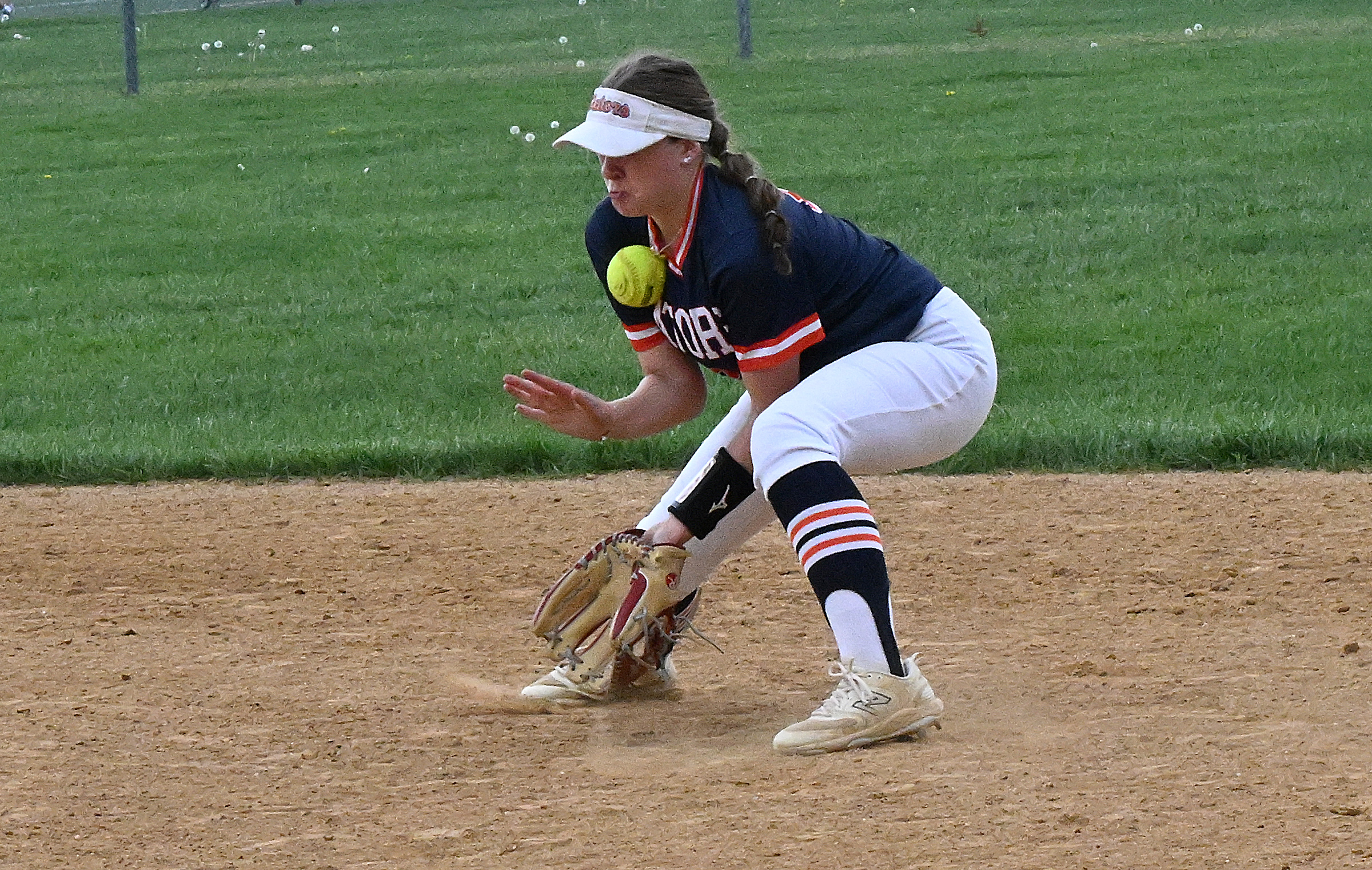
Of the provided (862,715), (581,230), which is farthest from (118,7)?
(862,715)

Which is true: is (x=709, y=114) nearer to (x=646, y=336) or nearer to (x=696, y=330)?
(x=696, y=330)

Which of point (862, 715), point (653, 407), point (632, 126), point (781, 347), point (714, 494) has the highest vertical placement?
point (632, 126)

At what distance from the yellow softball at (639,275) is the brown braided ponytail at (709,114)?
Answer: 0.74ft

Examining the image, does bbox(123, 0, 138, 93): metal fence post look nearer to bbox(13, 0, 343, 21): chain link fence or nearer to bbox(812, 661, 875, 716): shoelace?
bbox(13, 0, 343, 21): chain link fence

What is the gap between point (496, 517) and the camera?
5754 mm

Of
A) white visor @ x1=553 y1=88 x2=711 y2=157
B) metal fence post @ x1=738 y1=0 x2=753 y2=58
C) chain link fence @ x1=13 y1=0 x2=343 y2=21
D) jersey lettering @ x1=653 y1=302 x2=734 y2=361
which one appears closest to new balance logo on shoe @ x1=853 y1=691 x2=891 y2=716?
jersey lettering @ x1=653 y1=302 x2=734 y2=361

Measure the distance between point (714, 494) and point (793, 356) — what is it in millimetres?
437

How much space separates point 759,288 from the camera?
11.3ft

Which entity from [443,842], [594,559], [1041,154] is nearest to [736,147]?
[594,559]

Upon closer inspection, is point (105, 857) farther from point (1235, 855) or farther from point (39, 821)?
point (1235, 855)

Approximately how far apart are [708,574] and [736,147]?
0.95 meters

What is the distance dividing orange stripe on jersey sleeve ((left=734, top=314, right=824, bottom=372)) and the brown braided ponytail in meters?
0.13

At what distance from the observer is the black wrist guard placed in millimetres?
3844

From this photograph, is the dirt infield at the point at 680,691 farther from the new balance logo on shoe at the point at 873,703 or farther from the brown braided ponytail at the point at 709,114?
the brown braided ponytail at the point at 709,114
